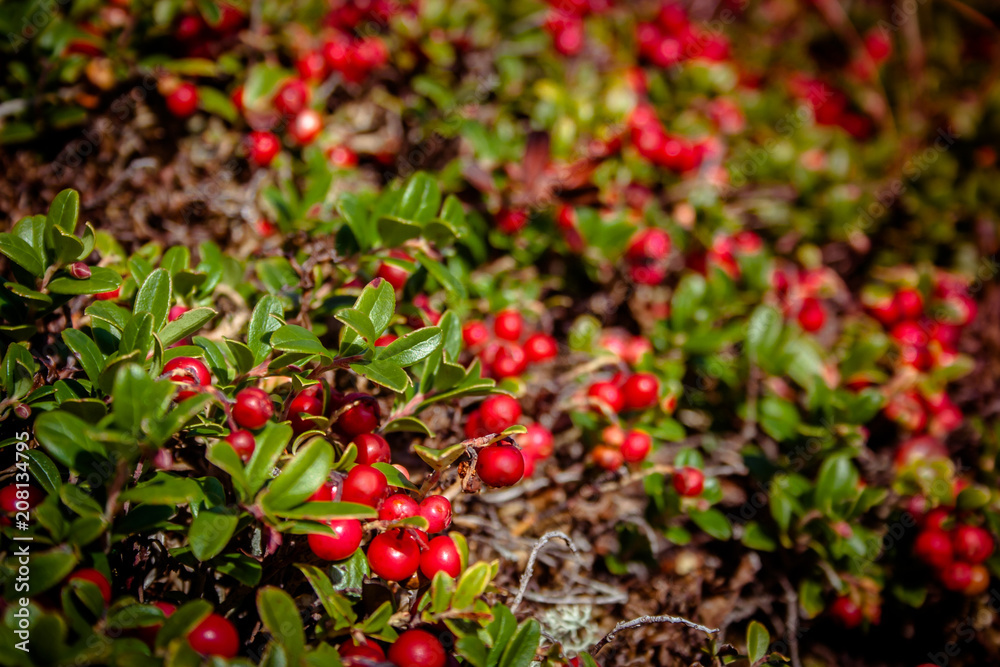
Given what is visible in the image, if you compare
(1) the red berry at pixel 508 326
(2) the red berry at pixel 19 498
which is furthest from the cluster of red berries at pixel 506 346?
(2) the red berry at pixel 19 498

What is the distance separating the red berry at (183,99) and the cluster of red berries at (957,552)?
3.13 m

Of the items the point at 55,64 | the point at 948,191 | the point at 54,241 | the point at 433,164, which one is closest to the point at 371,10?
the point at 433,164

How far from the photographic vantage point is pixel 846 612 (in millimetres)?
1932

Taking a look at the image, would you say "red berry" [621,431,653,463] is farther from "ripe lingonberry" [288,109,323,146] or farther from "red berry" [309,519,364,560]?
"ripe lingonberry" [288,109,323,146]

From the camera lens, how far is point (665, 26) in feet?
12.1

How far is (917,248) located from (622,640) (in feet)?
8.93

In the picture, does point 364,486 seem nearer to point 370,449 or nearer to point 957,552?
point 370,449

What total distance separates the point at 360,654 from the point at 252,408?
54 centimetres

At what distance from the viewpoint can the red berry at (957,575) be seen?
1933 mm

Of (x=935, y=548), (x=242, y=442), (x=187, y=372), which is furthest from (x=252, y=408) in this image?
(x=935, y=548)

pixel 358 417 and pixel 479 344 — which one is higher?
pixel 358 417

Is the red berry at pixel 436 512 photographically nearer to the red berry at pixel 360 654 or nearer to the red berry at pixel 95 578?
the red berry at pixel 360 654

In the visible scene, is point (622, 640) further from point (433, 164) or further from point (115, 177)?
point (115, 177)

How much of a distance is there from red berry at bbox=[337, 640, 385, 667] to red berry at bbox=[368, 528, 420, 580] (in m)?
0.14
